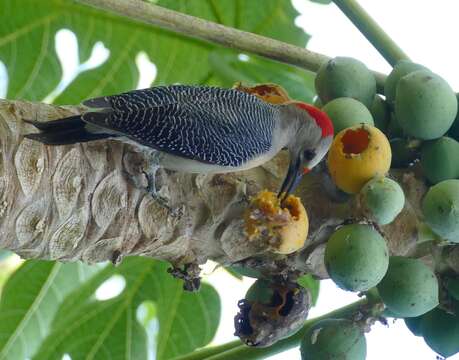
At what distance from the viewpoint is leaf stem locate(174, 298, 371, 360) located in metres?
2.41

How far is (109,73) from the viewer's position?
3.25m

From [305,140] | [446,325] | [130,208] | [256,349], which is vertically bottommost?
[256,349]

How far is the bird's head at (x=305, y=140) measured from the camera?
2230mm

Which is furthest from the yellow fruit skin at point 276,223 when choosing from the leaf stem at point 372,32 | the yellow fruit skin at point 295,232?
the leaf stem at point 372,32

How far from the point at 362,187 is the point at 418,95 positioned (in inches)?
13.2

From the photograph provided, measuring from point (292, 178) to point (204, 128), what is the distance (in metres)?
0.34

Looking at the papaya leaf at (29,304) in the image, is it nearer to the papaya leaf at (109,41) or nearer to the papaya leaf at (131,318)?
the papaya leaf at (131,318)

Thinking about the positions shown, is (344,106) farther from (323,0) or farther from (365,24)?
(323,0)

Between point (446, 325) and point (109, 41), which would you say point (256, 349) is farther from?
point (109, 41)

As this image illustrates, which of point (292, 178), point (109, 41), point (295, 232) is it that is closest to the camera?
point (295, 232)

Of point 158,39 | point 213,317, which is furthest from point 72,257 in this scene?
point 158,39

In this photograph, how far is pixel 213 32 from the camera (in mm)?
2480

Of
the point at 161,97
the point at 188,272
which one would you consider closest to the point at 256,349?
the point at 188,272

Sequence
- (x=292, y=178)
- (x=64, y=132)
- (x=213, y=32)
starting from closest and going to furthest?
1. (x=64, y=132)
2. (x=292, y=178)
3. (x=213, y=32)
